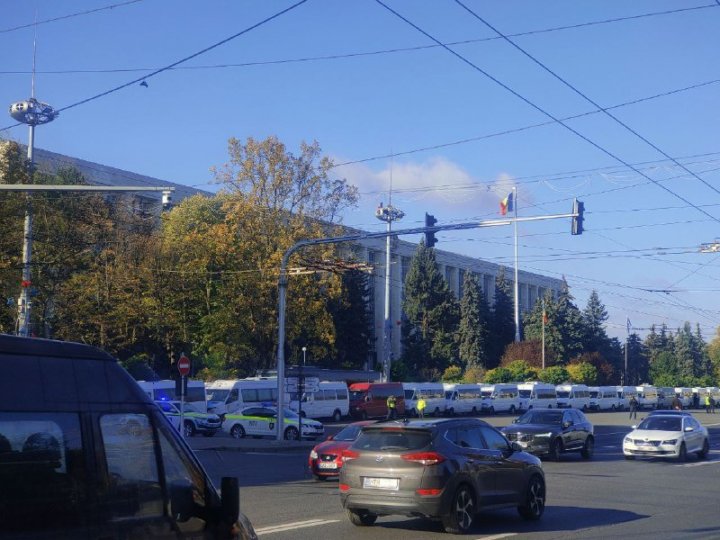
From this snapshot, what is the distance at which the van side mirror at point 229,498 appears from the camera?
16.8ft

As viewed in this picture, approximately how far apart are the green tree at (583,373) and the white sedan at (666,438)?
2486 inches

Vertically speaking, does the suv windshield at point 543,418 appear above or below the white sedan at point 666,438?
above

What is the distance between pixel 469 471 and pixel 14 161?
21.5 m

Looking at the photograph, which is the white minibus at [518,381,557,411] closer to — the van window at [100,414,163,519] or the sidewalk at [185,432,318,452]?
the sidewalk at [185,432,318,452]

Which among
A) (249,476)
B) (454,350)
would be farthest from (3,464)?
(454,350)

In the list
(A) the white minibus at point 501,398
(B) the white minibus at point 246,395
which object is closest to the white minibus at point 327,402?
(B) the white minibus at point 246,395

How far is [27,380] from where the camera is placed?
172 inches

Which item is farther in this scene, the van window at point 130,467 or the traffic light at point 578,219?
the traffic light at point 578,219

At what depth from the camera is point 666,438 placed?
28094 mm

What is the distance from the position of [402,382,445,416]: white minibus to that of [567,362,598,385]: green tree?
25.7 metres

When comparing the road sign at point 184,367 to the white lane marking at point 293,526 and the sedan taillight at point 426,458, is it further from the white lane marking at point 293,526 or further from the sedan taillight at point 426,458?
the sedan taillight at point 426,458

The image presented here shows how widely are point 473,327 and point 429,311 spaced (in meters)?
5.48

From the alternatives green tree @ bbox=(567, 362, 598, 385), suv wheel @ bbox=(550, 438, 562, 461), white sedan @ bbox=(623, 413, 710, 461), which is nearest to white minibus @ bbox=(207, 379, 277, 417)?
suv wheel @ bbox=(550, 438, 562, 461)

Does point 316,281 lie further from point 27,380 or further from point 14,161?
point 27,380
